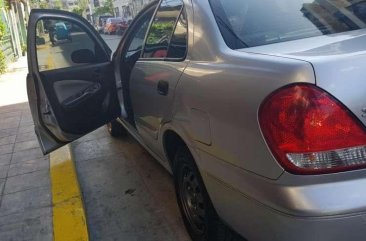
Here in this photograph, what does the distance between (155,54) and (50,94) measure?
1.09 m

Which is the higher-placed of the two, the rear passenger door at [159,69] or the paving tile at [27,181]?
the rear passenger door at [159,69]

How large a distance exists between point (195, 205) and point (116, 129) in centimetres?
293

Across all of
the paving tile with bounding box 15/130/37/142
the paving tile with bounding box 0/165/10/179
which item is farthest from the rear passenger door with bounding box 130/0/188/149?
the paving tile with bounding box 15/130/37/142

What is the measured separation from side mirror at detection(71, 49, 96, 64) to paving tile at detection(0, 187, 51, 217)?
122 cm

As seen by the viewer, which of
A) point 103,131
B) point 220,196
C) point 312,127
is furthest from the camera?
point 103,131

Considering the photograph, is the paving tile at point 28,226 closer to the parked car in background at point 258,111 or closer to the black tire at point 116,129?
the parked car in background at point 258,111

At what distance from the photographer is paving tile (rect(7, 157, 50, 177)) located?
436cm

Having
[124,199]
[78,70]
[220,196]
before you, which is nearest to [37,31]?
[78,70]

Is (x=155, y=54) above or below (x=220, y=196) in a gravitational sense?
above

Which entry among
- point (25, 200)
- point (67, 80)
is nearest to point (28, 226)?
point (25, 200)

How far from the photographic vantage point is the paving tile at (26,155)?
4754 millimetres

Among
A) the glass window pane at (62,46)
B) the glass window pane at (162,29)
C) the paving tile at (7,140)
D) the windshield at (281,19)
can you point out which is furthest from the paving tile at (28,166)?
the windshield at (281,19)

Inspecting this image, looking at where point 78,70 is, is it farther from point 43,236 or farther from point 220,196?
point 220,196

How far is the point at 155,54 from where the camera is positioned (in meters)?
3.26
